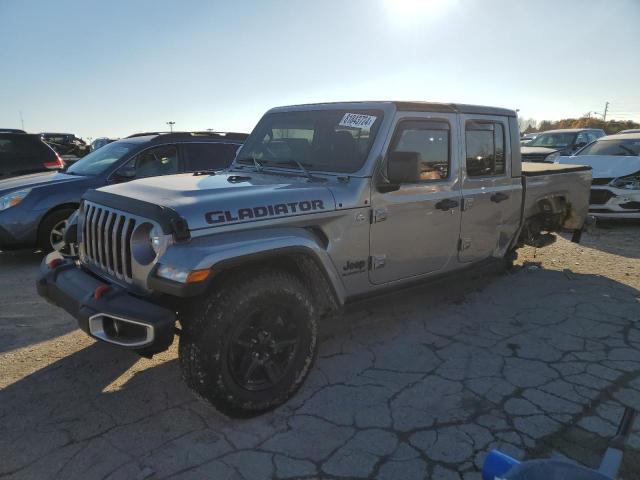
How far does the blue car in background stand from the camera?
5750 millimetres

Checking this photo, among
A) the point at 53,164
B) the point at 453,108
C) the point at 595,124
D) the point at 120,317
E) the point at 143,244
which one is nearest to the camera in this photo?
the point at 120,317

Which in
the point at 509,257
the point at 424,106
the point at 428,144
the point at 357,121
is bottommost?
the point at 509,257

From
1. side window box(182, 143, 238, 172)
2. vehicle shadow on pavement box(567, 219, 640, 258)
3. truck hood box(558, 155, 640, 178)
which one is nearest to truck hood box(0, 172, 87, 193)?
side window box(182, 143, 238, 172)

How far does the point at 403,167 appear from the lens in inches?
134

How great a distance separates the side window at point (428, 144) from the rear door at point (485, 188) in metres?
0.25

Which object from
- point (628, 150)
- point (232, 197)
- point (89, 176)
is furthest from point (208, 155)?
point (628, 150)

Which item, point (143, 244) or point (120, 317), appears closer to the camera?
point (120, 317)

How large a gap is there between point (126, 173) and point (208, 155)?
3.86 ft

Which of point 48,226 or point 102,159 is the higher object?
point 102,159

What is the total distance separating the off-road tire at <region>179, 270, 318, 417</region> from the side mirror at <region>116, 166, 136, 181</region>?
4014 mm

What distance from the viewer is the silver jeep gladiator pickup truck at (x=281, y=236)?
2582mm

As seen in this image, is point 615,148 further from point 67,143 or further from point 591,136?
point 67,143

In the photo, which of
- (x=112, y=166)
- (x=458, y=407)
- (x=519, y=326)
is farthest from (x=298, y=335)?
(x=112, y=166)

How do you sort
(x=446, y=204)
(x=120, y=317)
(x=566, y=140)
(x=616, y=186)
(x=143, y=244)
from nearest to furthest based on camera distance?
(x=120, y=317), (x=143, y=244), (x=446, y=204), (x=616, y=186), (x=566, y=140)
